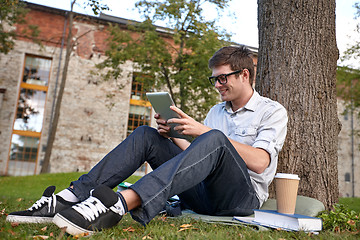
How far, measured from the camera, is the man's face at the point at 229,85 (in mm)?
2514

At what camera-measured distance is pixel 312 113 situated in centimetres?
296

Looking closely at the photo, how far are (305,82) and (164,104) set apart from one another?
1.55 meters

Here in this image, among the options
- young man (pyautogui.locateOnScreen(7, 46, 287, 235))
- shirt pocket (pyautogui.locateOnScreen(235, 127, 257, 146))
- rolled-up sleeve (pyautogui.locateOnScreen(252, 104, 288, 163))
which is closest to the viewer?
young man (pyautogui.locateOnScreen(7, 46, 287, 235))

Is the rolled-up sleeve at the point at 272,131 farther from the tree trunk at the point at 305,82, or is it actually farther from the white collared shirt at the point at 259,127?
the tree trunk at the point at 305,82

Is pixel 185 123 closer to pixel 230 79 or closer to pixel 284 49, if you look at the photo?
pixel 230 79

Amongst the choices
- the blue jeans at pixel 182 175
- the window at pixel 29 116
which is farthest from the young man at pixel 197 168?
the window at pixel 29 116

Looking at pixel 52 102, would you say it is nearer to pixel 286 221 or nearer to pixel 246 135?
pixel 246 135

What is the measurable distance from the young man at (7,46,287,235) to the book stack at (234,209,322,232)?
186 mm

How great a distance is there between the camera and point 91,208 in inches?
63.9

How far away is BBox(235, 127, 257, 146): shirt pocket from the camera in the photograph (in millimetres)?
2395

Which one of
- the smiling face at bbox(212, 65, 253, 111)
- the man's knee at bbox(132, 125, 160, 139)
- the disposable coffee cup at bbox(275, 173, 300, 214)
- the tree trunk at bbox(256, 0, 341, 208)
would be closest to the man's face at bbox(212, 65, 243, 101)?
the smiling face at bbox(212, 65, 253, 111)

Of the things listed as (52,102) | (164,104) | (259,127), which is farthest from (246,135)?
(52,102)

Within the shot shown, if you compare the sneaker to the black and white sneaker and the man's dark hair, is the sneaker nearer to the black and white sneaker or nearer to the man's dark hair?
the black and white sneaker

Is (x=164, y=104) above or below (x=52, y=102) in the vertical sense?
below
